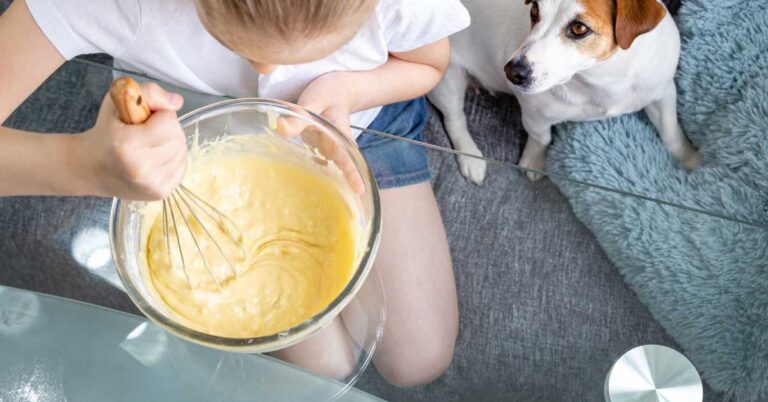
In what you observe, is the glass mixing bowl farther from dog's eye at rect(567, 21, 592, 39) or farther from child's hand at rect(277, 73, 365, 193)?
dog's eye at rect(567, 21, 592, 39)

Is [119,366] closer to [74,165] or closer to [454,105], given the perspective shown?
[74,165]

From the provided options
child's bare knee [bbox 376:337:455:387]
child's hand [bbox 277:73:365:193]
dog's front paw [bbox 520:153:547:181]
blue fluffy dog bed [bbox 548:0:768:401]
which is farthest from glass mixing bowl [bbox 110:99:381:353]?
dog's front paw [bbox 520:153:547:181]

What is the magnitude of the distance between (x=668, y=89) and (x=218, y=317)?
0.69m

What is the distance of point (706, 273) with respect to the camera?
0.82 m

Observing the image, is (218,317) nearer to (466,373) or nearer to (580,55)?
(466,373)

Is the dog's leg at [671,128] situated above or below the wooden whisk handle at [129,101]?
below

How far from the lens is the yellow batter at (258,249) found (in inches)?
27.4

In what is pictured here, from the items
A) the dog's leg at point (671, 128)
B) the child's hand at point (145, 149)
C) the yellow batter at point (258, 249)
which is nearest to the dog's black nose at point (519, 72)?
the dog's leg at point (671, 128)

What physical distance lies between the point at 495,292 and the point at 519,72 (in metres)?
→ 0.30

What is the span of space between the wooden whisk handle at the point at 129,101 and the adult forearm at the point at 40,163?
120 millimetres

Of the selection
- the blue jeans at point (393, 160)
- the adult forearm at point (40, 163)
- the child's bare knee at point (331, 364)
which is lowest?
the child's bare knee at point (331, 364)

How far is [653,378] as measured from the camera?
774 millimetres

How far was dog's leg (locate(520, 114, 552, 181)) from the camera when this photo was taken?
112 centimetres

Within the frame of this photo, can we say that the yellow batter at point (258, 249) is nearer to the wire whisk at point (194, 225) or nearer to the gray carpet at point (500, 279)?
the wire whisk at point (194, 225)
